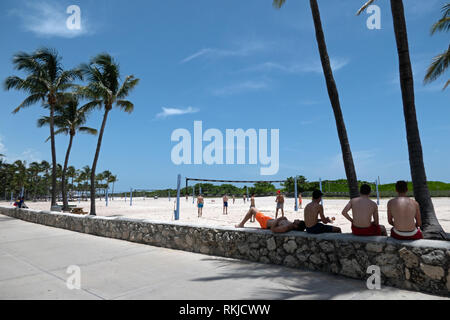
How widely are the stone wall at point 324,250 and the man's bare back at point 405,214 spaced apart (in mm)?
215

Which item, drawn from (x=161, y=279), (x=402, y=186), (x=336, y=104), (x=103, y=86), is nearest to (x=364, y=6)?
(x=336, y=104)

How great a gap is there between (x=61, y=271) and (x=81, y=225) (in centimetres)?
564

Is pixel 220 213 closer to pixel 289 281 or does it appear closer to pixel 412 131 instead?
pixel 412 131

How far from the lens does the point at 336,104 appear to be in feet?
22.9

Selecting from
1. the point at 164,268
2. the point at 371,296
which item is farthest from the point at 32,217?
the point at 371,296

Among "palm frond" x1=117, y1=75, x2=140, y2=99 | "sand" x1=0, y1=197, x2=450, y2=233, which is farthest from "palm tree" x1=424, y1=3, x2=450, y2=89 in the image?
"palm frond" x1=117, y1=75, x2=140, y2=99

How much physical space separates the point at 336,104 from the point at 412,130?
6.43ft

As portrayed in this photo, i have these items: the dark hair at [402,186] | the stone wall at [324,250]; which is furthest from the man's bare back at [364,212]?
the dark hair at [402,186]

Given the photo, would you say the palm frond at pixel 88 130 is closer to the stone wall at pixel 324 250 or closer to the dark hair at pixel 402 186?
the stone wall at pixel 324 250

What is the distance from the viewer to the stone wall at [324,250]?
3.64 meters

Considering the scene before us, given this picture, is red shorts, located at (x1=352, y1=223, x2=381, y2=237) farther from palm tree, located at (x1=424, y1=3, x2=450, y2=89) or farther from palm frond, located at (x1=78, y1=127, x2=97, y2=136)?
palm frond, located at (x1=78, y1=127, x2=97, y2=136)

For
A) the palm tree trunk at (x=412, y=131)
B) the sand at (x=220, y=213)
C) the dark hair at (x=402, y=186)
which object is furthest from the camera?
the sand at (x=220, y=213)

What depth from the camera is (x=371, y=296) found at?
3.63 meters
